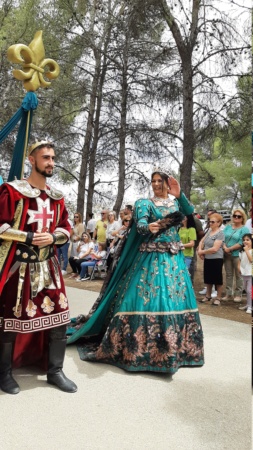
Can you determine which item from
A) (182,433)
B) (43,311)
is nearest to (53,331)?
(43,311)

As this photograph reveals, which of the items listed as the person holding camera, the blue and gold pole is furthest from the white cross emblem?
the person holding camera

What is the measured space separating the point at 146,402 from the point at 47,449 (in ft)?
2.55

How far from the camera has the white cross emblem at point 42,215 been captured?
271 cm

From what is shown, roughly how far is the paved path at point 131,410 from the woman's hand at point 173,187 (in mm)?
1406

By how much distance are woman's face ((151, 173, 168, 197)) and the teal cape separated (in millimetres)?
124

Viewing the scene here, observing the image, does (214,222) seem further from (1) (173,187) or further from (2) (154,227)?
(2) (154,227)

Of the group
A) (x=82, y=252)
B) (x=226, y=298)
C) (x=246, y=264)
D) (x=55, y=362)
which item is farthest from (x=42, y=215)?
(x=82, y=252)

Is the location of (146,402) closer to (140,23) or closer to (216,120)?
(216,120)

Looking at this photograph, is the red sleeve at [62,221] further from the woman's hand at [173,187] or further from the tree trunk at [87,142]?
the tree trunk at [87,142]

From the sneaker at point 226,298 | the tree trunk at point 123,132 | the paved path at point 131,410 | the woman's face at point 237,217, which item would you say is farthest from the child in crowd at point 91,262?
the paved path at point 131,410

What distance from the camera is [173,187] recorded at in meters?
3.38

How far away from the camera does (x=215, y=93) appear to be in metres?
7.19

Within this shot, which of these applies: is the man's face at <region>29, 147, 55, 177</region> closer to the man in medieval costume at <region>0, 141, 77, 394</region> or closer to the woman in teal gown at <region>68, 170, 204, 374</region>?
the man in medieval costume at <region>0, 141, 77, 394</region>

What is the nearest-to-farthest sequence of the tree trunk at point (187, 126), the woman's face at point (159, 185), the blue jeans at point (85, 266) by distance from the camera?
the woman's face at point (159, 185), the tree trunk at point (187, 126), the blue jeans at point (85, 266)
